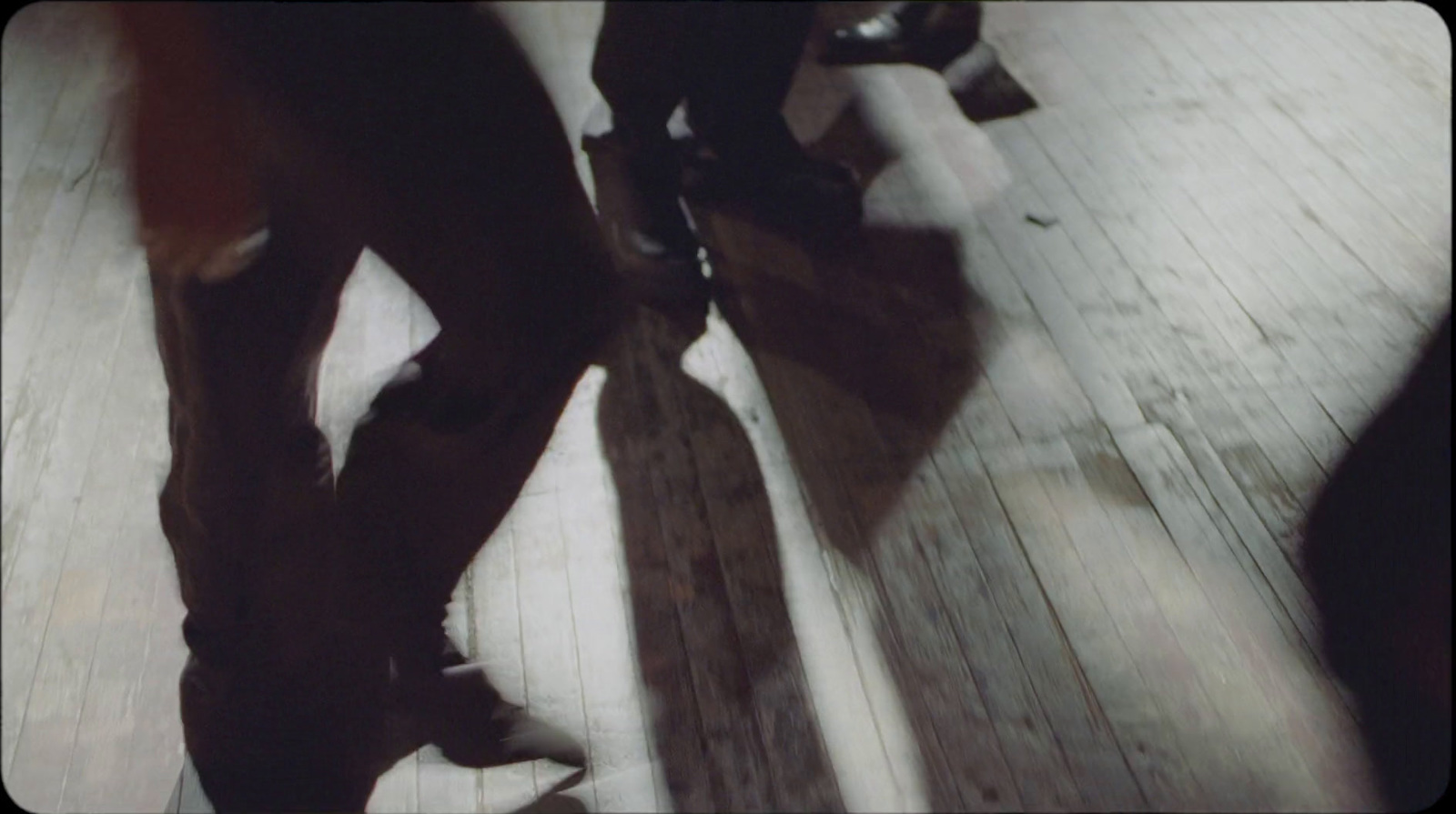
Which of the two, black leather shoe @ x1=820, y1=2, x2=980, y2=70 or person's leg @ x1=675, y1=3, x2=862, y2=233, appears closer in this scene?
person's leg @ x1=675, y1=3, x2=862, y2=233

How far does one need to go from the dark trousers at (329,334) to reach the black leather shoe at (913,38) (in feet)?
4.17

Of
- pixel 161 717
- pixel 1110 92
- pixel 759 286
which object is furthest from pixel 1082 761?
pixel 1110 92

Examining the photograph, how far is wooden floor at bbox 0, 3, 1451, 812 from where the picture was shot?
3.46 feet

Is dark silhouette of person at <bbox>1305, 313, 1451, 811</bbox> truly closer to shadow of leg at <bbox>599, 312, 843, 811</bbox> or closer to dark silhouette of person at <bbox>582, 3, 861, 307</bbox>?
shadow of leg at <bbox>599, 312, 843, 811</bbox>

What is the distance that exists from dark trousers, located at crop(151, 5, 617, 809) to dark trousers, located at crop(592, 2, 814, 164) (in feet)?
1.40

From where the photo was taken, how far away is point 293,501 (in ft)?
3.13

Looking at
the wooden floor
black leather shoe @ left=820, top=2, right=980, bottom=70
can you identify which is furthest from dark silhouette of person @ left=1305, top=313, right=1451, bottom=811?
black leather shoe @ left=820, top=2, right=980, bottom=70

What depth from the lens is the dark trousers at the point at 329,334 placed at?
0.73 m

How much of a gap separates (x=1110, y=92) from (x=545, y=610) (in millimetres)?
1587

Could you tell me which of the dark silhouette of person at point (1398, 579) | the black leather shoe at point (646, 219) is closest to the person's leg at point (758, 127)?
the black leather shoe at point (646, 219)

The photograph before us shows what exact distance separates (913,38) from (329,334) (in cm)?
164

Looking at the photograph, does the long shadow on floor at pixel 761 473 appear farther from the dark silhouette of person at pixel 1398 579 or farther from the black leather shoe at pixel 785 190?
the dark silhouette of person at pixel 1398 579

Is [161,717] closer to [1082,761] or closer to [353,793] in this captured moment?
[353,793]

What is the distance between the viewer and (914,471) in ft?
4.36
